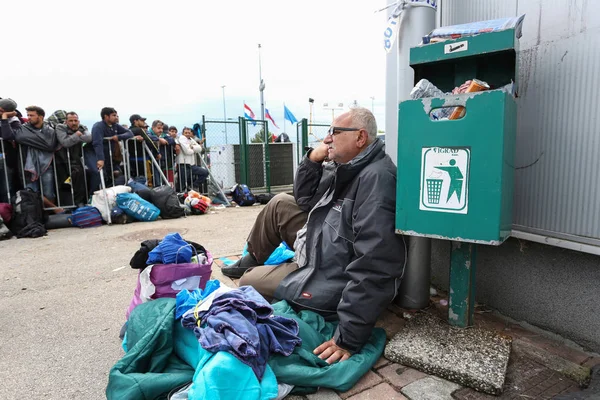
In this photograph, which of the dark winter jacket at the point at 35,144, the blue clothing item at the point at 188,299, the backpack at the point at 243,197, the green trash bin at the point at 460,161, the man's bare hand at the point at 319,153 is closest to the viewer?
the green trash bin at the point at 460,161

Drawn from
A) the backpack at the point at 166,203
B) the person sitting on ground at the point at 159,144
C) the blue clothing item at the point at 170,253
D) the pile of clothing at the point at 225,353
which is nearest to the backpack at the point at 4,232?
the backpack at the point at 166,203

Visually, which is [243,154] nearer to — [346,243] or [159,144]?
[159,144]

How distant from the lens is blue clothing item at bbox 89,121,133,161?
266 inches

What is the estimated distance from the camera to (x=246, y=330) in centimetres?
186

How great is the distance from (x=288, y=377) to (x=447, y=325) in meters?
1.05

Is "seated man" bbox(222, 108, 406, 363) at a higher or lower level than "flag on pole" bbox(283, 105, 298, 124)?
lower

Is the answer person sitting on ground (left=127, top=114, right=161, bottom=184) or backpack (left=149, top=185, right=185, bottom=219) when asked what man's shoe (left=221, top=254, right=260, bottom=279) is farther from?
person sitting on ground (left=127, top=114, right=161, bottom=184)

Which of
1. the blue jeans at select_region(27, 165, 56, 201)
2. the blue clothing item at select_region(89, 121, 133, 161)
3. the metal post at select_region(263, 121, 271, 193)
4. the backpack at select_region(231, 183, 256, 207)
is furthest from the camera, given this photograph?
the metal post at select_region(263, 121, 271, 193)

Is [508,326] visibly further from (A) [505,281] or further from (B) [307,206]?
(B) [307,206]

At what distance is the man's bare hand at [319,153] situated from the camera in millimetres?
2826

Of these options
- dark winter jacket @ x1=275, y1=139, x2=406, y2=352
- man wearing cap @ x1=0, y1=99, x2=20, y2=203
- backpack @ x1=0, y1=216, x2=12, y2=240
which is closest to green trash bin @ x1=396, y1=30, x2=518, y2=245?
dark winter jacket @ x1=275, y1=139, x2=406, y2=352

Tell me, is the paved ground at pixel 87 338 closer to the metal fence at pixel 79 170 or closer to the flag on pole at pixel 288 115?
the metal fence at pixel 79 170

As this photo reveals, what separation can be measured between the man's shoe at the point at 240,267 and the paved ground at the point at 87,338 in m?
0.08

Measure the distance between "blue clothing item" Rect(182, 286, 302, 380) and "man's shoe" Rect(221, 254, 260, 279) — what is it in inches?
48.9
